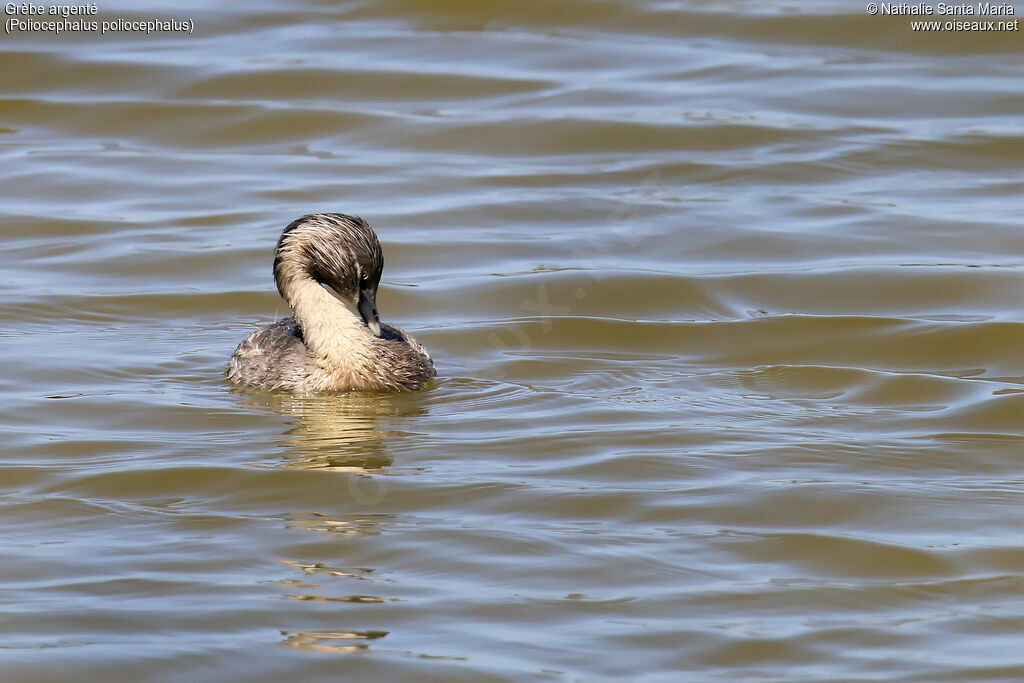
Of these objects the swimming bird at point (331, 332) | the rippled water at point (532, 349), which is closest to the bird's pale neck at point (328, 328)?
the swimming bird at point (331, 332)

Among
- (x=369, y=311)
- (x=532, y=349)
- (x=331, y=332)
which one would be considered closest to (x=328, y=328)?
(x=331, y=332)

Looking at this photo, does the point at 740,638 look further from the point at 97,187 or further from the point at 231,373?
the point at 97,187

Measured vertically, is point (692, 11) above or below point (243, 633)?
above

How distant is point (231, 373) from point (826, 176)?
274 inches

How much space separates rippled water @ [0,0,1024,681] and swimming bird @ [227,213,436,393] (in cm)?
25

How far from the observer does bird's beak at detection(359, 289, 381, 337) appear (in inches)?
384

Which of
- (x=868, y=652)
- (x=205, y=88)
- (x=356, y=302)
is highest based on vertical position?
(x=205, y=88)

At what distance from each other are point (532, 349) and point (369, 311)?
1.28 metres

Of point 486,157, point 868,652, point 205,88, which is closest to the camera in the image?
point 868,652

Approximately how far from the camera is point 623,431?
853 cm

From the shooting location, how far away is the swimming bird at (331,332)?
31.7 feet

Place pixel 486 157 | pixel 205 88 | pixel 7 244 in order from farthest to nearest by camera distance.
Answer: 1. pixel 205 88
2. pixel 486 157
3. pixel 7 244

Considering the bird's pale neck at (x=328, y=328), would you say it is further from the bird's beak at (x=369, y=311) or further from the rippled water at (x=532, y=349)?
the rippled water at (x=532, y=349)

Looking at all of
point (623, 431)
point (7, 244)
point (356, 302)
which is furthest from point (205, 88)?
point (623, 431)
